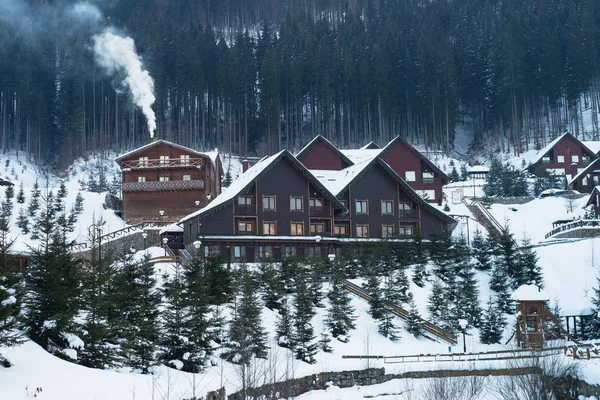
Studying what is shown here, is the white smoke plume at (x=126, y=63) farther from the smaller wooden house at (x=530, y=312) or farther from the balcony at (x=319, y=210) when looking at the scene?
the smaller wooden house at (x=530, y=312)

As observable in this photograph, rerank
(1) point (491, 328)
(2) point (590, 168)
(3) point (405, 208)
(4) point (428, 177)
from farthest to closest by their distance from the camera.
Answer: (2) point (590, 168) → (4) point (428, 177) → (3) point (405, 208) → (1) point (491, 328)

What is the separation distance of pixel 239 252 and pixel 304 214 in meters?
6.73

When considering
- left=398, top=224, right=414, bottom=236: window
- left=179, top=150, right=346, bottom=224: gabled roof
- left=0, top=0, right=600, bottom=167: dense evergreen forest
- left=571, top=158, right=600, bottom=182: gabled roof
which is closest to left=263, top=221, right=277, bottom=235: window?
left=179, top=150, right=346, bottom=224: gabled roof

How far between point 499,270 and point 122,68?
86.1 meters

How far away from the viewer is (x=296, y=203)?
59.3 meters

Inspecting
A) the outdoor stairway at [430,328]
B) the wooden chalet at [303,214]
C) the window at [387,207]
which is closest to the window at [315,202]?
the wooden chalet at [303,214]

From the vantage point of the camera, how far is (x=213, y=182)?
78562mm

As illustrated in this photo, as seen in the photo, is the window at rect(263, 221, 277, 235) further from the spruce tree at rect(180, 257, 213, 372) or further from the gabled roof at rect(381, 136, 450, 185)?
the gabled roof at rect(381, 136, 450, 185)

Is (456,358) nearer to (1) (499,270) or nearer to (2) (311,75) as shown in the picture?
(1) (499,270)

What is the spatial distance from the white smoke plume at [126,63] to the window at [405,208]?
168 ft

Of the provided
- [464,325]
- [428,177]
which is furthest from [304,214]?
[428,177]

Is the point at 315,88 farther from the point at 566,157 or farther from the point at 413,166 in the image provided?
the point at 566,157

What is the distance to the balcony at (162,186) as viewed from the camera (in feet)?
234

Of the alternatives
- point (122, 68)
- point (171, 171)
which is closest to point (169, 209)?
point (171, 171)
